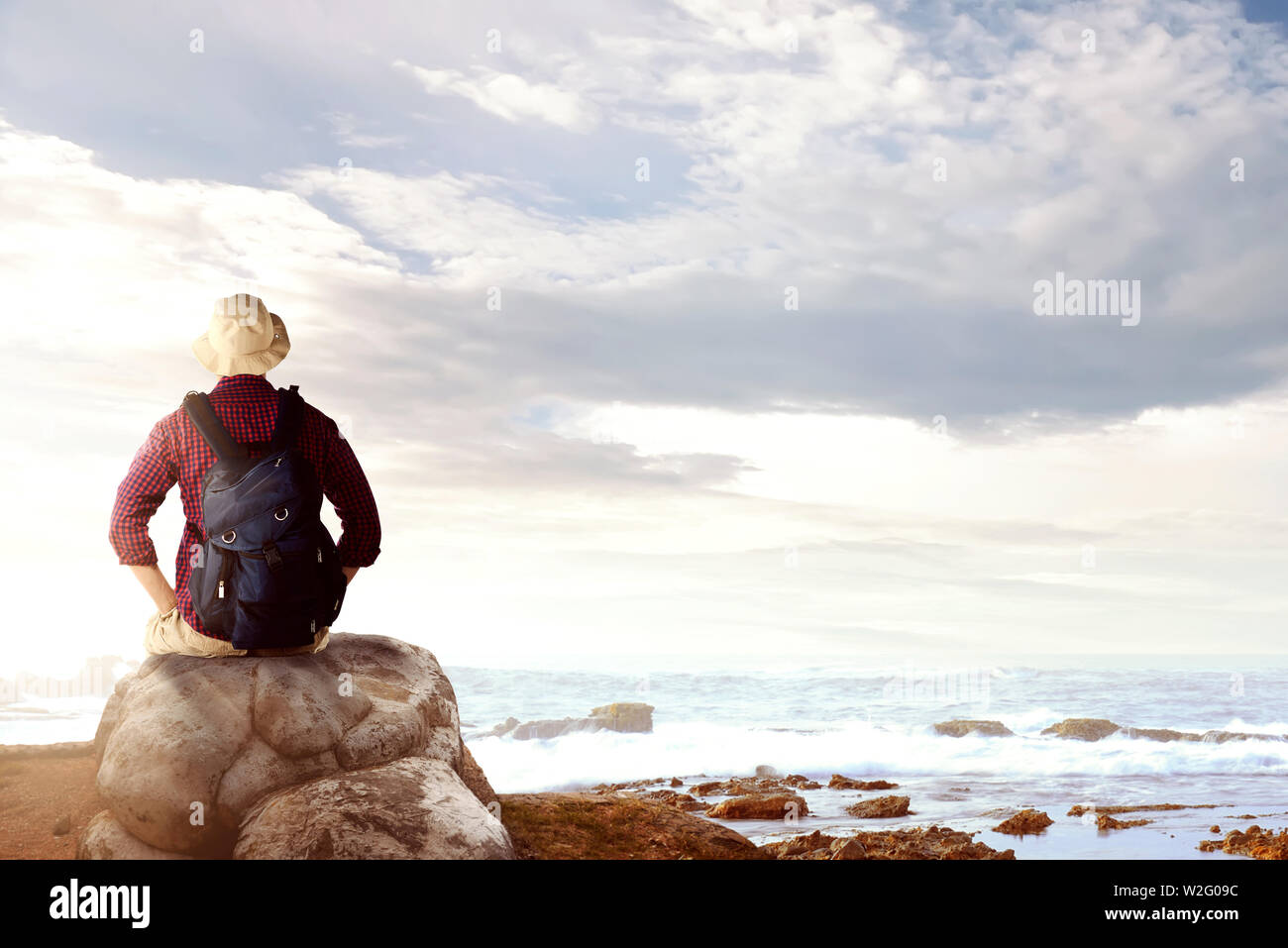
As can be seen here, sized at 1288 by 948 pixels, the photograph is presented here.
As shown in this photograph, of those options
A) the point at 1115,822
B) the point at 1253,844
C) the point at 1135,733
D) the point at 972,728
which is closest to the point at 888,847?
the point at 1253,844

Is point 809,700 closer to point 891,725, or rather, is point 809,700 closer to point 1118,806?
point 891,725

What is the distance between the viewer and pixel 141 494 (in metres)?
5.51

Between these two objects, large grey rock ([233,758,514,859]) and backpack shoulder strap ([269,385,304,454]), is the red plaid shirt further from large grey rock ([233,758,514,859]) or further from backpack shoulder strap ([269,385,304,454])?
large grey rock ([233,758,514,859])

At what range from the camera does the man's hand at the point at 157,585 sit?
18.4ft

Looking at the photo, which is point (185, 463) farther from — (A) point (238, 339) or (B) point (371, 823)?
(B) point (371, 823)

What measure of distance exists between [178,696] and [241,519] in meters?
1.29

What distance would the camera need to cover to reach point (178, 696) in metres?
5.62

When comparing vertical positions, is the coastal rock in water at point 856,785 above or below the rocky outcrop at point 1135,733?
above

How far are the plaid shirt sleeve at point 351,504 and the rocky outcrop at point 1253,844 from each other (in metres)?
9.16

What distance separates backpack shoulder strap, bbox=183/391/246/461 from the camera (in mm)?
5309

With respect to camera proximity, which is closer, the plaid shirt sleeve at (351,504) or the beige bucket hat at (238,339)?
the beige bucket hat at (238,339)

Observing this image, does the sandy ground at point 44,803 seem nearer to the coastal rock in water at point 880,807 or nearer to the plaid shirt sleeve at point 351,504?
the plaid shirt sleeve at point 351,504

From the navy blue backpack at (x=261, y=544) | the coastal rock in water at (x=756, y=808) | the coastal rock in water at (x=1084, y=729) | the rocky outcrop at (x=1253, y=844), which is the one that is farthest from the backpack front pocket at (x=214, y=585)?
the coastal rock in water at (x=1084, y=729)
